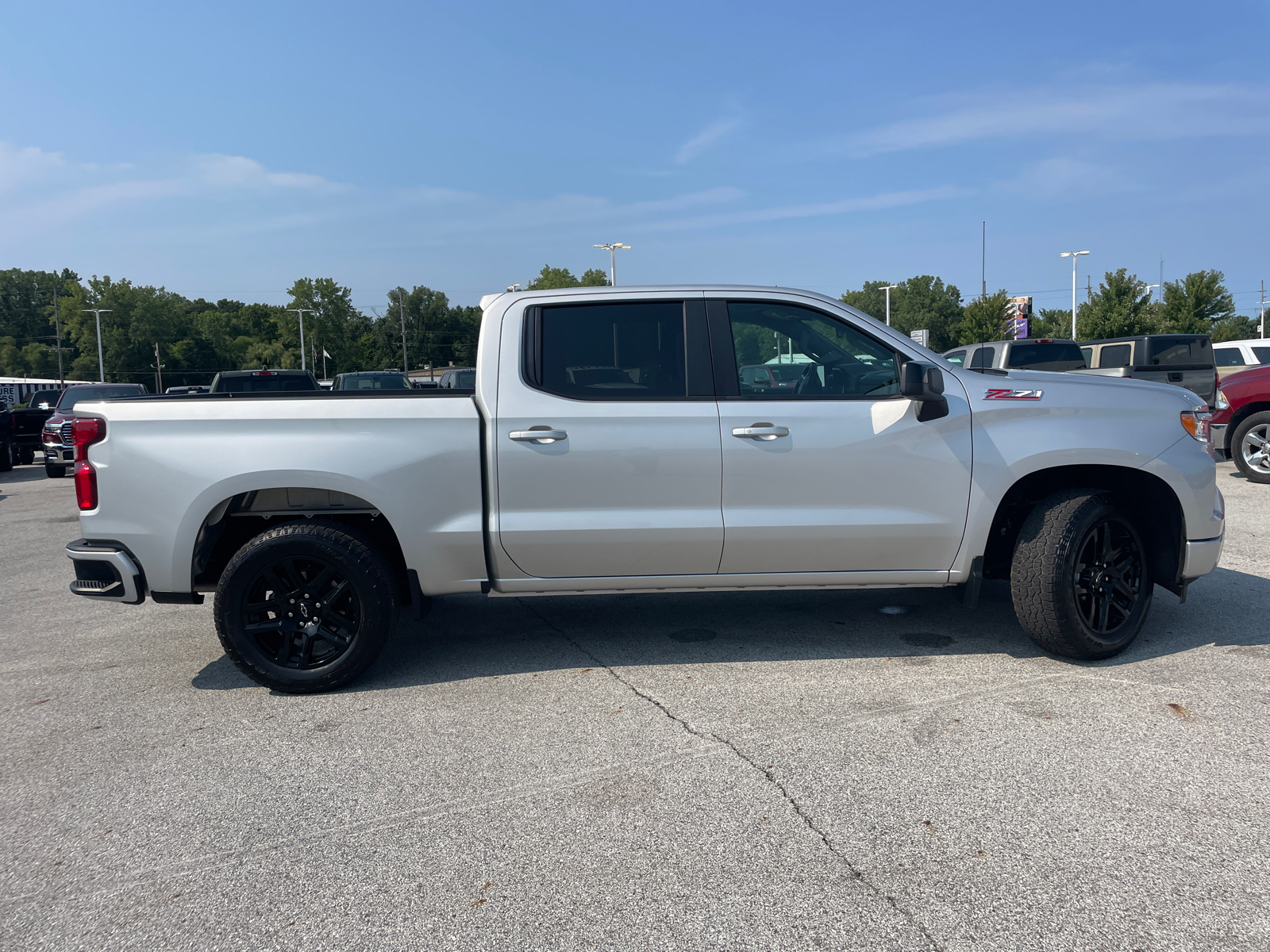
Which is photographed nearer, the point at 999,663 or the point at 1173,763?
the point at 1173,763

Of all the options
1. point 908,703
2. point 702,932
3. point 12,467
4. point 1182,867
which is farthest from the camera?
point 12,467

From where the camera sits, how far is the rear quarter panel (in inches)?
169

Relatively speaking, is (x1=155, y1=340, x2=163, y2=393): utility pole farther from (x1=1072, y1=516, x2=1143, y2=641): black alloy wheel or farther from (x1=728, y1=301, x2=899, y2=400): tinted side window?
(x1=1072, y1=516, x2=1143, y2=641): black alloy wheel

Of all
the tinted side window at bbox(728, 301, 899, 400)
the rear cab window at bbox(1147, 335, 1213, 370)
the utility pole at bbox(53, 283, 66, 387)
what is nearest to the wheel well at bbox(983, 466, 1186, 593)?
the tinted side window at bbox(728, 301, 899, 400)

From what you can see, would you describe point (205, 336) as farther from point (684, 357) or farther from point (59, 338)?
point (684, 357)

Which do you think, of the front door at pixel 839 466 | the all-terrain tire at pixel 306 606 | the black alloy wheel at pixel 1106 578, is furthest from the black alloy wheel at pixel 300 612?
the black alloy wheel at pixel 1106 578

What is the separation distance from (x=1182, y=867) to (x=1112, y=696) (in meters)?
1.53

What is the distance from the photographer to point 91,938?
256 cm

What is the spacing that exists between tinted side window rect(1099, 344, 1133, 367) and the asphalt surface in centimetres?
1118

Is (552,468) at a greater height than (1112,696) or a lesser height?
greater

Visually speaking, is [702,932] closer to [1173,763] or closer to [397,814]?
[397,814]

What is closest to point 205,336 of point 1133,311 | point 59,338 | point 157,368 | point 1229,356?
point 157,368

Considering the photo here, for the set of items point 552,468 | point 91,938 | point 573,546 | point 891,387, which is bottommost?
point 91,938

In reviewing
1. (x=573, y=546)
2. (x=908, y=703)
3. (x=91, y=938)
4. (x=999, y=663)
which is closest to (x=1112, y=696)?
(x=999, y=663)
